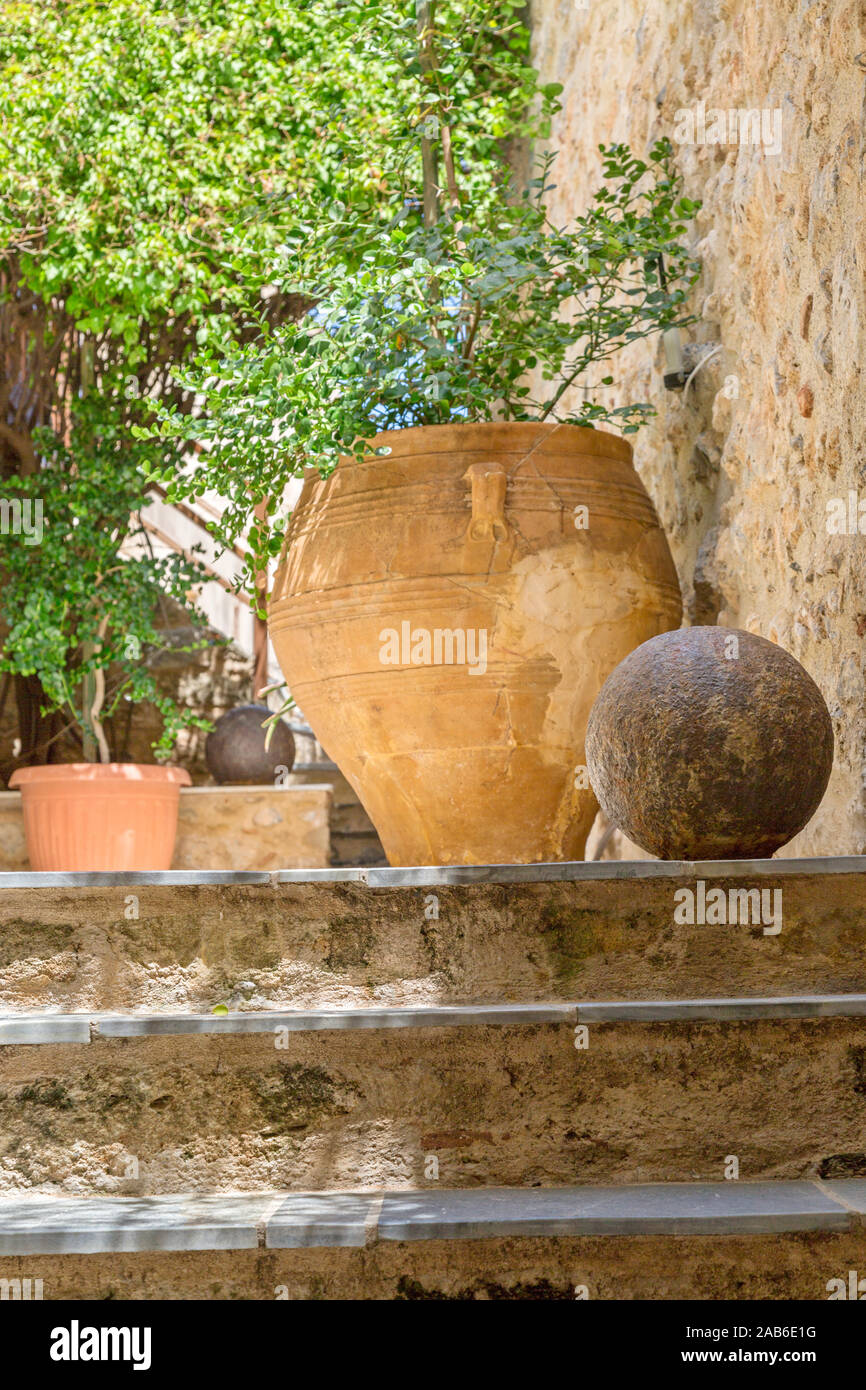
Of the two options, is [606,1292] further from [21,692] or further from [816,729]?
[21,692]

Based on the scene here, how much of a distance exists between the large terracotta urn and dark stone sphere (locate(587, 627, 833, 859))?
624 millimetres

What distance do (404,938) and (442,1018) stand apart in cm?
18

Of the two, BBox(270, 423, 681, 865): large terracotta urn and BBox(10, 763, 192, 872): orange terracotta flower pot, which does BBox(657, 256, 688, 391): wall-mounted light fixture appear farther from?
BBox(10, 763, 192, 872): orange terracotta flower pot

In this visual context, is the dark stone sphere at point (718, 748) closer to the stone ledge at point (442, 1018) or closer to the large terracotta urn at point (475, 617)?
the stone ledge at point (442, 1018)

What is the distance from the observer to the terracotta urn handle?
2.61m

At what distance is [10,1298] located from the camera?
1529mm

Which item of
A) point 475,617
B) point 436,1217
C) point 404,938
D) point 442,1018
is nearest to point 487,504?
point 475,617

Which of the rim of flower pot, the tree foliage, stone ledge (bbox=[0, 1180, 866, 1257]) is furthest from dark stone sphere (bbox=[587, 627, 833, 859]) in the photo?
the rim of flower pot

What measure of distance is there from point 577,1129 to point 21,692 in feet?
14.9

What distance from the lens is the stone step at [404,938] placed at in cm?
187

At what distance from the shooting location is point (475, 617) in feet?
8.60

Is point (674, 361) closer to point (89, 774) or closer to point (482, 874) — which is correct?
point (482, 874)

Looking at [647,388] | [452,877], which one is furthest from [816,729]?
[647,388]

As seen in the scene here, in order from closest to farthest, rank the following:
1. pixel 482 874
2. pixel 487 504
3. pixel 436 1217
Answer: pixel 436 1217, pixel 482 874, pixel 487 504
